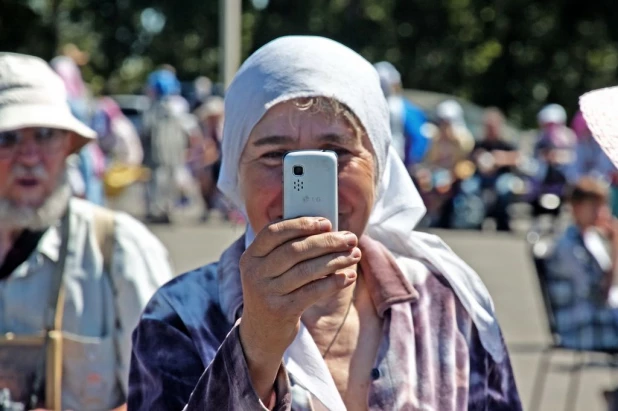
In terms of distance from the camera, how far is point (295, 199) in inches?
80.4

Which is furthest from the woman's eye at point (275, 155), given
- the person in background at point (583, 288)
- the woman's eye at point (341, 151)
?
the person in background at point (583, 288)

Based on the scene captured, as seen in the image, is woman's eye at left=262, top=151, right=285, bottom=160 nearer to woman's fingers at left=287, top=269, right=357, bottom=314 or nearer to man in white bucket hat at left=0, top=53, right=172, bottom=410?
woman's fingers at left=287, top=269, right=357, bottom=314

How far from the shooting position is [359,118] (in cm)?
238

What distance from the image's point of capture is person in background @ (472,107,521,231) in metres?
15.4

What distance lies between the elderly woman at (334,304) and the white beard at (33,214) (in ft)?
3.52

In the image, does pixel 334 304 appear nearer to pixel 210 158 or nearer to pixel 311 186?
pixel 311 186

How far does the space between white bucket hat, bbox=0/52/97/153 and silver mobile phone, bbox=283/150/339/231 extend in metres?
1.56

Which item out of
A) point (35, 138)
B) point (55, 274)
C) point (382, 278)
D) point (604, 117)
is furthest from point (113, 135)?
Answer: point (604, 117)

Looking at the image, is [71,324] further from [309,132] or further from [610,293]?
[610,293]

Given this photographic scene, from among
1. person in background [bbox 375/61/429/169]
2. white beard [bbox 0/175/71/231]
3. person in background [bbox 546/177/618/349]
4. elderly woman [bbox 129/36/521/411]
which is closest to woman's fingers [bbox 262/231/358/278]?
elderly woman [bbox 129/36/521/411]

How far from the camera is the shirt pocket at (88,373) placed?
3357 mm

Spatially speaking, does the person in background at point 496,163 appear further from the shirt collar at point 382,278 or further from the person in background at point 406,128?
the shirt collar at point 382,278

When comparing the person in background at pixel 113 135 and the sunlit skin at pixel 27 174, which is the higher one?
the sunlit skin at pixel 27 174

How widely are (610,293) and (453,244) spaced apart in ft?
25.3
